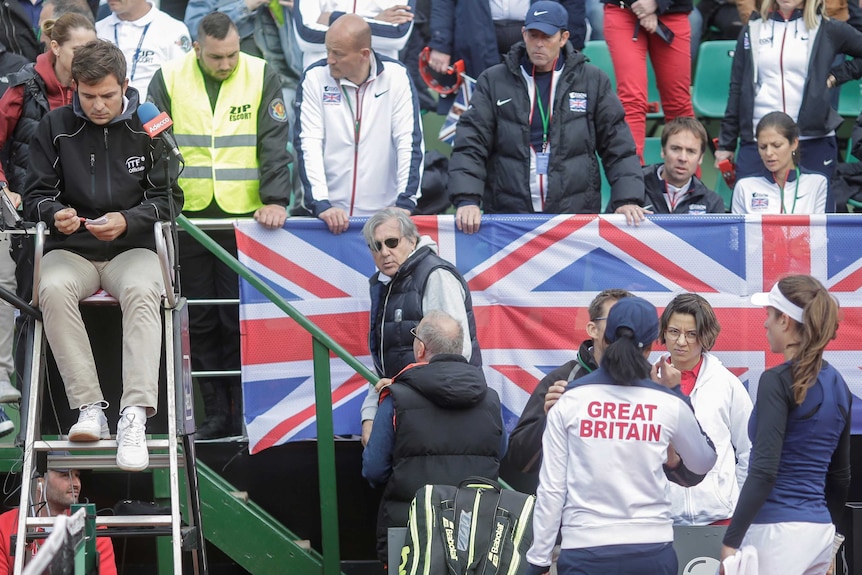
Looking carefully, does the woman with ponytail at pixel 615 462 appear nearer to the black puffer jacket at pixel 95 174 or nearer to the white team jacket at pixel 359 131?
the black puffer jacket at pixel 95 174

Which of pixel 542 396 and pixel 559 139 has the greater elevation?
pixel 559 139

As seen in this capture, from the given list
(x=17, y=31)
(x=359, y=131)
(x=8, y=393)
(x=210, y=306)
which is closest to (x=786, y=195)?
(x=359, y=131)

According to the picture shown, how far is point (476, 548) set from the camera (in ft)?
17.3

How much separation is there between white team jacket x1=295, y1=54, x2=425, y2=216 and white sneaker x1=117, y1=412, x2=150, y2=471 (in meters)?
2.32

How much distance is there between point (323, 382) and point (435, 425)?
1053mm

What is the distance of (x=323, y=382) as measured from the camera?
6.52m

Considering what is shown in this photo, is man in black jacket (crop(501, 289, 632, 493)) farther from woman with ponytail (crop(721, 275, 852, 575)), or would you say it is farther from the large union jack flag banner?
the large union jack flag banner

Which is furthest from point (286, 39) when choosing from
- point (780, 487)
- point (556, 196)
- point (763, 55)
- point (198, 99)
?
point (780, 487)

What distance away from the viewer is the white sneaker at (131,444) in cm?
536

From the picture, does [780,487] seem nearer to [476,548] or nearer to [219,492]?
[476,548]

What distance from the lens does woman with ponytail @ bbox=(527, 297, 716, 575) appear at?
4.66m

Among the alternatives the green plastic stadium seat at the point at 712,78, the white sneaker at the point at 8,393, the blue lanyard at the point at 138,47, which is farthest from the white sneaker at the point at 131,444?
the green plastic stadium seat at the point at 712,78

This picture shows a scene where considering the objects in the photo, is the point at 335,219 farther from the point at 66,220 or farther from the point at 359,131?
the point at 66,220

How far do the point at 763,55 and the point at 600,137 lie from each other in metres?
2.01
